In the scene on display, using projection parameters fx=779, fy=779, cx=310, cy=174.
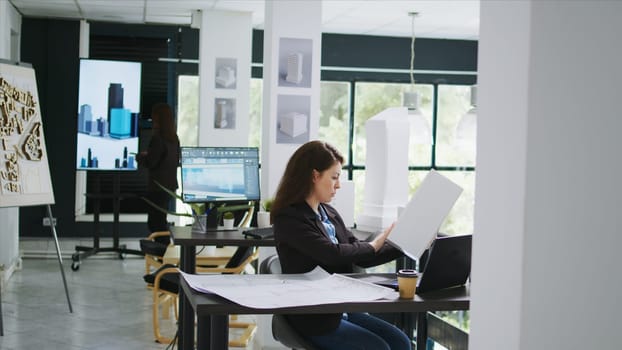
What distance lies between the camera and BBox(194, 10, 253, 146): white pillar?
27.9ft

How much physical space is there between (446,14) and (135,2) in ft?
11.0

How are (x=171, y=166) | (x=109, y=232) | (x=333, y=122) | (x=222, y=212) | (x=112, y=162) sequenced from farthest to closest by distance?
(x=333, y=122), (x=109, y=232), (x=112, y=162), (x=171, y=166), (x=222, y=212)

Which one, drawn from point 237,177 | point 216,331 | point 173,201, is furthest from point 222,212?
point 173,201

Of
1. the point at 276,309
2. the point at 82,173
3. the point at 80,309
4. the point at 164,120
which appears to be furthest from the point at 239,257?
the point at 82,173

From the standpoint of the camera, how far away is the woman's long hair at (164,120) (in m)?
7.31

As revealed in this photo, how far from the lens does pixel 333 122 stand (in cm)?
1035

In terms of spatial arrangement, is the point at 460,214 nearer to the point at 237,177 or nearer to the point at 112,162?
the point at 112,162

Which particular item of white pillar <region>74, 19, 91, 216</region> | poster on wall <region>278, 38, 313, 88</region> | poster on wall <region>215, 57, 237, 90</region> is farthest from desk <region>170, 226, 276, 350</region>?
white pillar <region>74, 19, 91, 216</region>

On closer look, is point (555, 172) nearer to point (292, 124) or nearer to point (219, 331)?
point (219, 331)

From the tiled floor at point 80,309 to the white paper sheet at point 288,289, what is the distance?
246 centimetres

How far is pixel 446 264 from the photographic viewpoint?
2.68 meters

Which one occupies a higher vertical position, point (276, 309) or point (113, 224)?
point (276, 309)

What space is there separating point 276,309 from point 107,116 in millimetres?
7108

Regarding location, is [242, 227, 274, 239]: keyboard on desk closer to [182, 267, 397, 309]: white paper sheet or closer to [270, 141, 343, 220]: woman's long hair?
[270, 141, 343, 220]: woman's long hair
